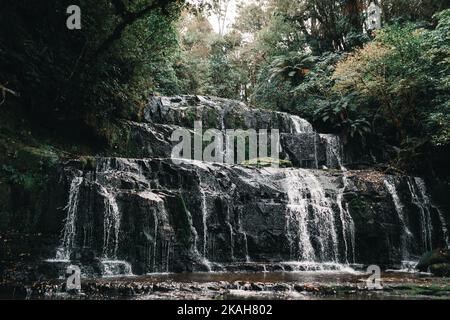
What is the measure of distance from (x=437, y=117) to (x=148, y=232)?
36.1 feet

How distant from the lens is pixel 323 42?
26.8m

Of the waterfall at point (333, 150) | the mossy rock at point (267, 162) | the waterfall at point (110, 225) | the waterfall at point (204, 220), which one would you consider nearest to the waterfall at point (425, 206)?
the waterfall at point (333, 150)

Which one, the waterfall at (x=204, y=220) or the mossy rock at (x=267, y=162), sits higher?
the mossy rock at (x=267, y=162)

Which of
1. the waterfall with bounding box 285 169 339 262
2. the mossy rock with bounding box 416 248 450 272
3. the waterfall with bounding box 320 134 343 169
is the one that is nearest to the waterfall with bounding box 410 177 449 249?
the mossy rock with bounding box 416 248 450 272

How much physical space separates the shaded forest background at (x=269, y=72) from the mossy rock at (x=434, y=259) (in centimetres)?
469

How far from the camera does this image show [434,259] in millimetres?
11328

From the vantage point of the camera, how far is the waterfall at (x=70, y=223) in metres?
10.3

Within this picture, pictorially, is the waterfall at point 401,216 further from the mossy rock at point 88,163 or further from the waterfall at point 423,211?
the mossy rock at point 88,163

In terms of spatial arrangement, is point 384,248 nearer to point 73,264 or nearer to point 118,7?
point 73,264

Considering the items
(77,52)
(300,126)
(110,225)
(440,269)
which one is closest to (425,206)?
(440,269)

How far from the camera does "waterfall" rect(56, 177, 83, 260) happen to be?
10.3 meters

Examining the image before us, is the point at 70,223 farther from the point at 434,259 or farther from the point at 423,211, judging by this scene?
the point at 423,211
